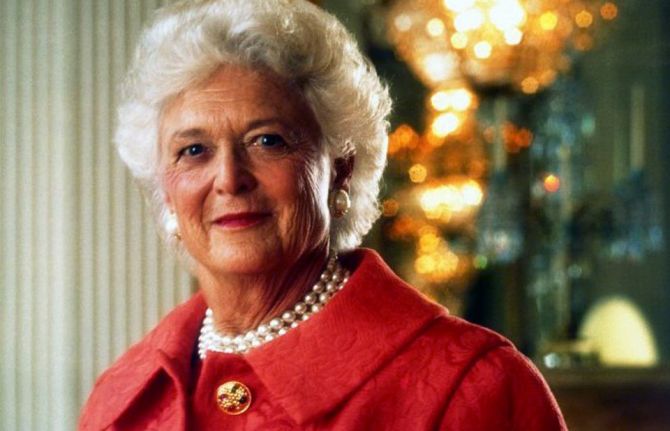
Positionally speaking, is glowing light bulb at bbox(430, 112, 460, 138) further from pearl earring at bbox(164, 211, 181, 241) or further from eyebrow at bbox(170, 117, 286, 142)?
eyebrow at bbox(170, 117, 286, 142)

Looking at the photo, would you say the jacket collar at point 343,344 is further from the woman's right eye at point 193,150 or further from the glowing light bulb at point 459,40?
the glowing light bulb at point 459,40

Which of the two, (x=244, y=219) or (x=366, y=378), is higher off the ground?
(x=244, y=219)

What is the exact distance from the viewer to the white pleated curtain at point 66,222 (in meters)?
2.55

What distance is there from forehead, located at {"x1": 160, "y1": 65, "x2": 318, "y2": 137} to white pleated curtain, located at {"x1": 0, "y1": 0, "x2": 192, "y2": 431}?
0.91 m

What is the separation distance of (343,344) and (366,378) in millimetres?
84

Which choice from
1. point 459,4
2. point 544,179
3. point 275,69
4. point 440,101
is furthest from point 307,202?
point 544,179

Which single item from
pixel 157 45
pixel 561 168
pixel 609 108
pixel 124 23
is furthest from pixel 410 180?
pixel 157 45

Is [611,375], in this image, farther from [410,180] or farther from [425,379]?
[425,379]

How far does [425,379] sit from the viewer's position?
1.55 meters

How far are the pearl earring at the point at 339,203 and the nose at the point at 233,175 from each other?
0.23 meters

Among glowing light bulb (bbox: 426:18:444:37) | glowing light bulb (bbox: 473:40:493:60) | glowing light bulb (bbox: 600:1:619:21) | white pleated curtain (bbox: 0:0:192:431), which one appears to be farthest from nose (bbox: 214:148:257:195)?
glowing light bulb (bbox: 600:1:619:21)

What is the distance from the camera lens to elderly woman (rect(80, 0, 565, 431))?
1.56m

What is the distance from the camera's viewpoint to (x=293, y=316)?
1744 mm

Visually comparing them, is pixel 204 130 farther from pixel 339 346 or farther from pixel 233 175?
pixel 339 346
